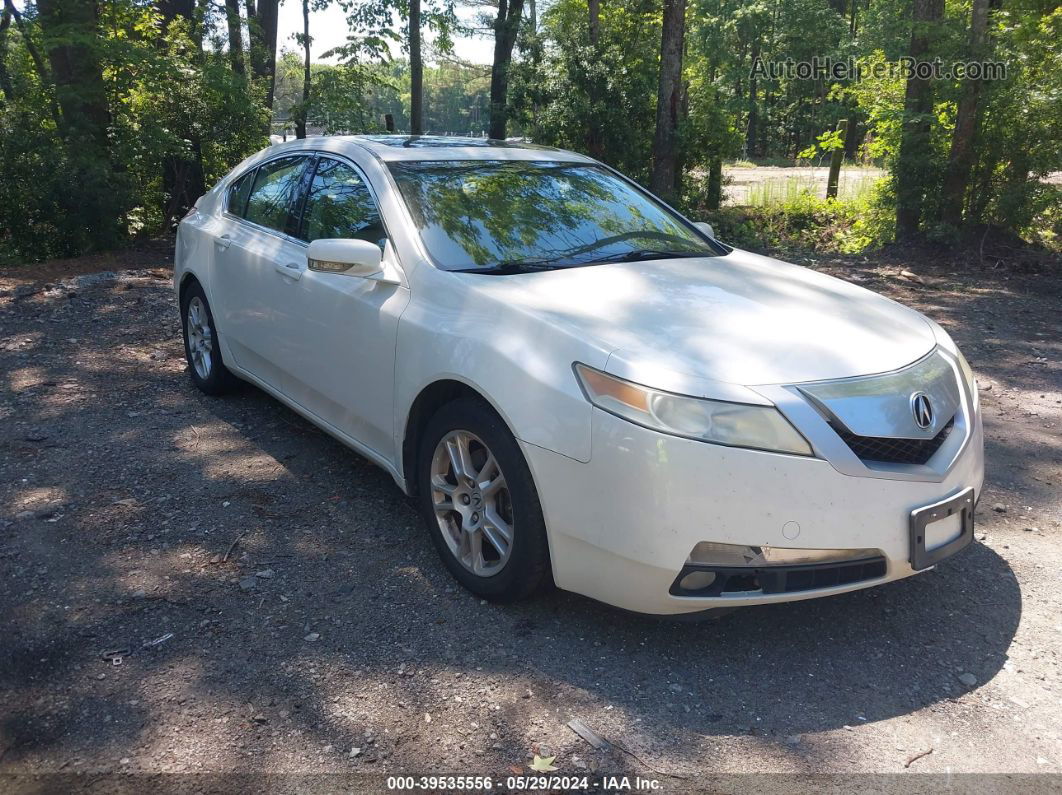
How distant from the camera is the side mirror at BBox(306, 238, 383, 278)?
149 inches

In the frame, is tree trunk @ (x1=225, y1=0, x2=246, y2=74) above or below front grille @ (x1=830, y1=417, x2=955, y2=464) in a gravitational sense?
above

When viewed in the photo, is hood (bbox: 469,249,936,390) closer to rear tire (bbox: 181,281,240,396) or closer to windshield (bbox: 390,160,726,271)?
windshield (bbox: 390,160,726,271)

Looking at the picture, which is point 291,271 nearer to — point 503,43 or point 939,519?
point 939,519

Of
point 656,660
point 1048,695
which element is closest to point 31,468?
point 656,660

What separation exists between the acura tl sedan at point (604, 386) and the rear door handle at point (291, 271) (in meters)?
0.01

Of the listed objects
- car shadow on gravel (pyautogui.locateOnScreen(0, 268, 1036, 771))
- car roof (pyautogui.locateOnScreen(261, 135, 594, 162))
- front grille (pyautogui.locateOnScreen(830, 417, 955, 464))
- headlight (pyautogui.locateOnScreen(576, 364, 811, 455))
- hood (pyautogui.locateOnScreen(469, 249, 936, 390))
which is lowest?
car shadow on gravel (pyautogui.locateOnScreen(0, 268, 1036, 771))

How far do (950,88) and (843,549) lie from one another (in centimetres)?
921

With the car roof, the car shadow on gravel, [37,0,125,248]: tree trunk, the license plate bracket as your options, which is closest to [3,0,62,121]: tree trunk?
[37,0,125,248]: tree trunk

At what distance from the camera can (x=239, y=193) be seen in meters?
5.51

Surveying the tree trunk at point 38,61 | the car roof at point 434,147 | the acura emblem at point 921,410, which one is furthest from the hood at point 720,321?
the tree trunk at point 38,61

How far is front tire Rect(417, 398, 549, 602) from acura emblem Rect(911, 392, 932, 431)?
129 centimetres

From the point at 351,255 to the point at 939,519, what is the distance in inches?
95.6

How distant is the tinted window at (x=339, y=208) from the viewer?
13.7 ft

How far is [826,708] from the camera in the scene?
2904 millimetres
